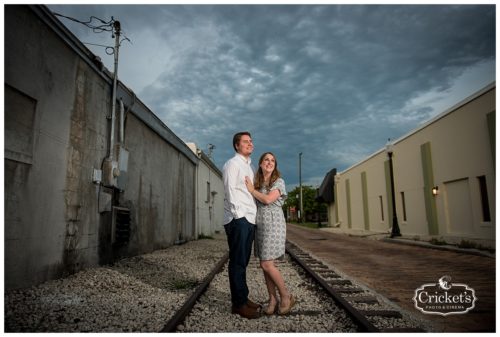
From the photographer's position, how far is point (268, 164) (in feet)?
12.4

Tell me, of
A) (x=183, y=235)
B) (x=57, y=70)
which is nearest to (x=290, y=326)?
(x=57, y=70)

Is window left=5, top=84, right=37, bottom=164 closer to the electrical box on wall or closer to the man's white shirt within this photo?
the electrical box on wall

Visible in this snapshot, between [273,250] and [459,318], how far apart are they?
2026 mm

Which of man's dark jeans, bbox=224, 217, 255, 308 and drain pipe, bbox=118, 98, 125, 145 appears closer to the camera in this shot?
man's dark jeans, bbox=224, 217, 255, 308

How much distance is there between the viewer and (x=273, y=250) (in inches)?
140

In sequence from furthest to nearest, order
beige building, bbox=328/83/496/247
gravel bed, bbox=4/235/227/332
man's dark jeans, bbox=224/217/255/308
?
beige building, bbox=328/83/496/247, man's dark jeans, bbox=224/217/255/308, gravel bed, bbox=4/235/227/332

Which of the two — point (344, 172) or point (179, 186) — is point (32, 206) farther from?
point (344, 172)

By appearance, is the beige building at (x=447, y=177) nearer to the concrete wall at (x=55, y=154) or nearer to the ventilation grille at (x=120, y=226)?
the ventilation grille at (x=120, y=226)

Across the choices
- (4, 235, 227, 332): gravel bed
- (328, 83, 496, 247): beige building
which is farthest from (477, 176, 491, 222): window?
(4, 235, 227, 332): gravel bed

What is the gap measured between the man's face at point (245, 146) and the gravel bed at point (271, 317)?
1.72 metres

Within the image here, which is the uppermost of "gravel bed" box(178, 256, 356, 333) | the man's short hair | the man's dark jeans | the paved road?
the man's short hair

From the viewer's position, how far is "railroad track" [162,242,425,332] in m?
3.28

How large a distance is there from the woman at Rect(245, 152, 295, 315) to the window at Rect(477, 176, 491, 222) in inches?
387

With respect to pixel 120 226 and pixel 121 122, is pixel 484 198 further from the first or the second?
pixel 121 122
